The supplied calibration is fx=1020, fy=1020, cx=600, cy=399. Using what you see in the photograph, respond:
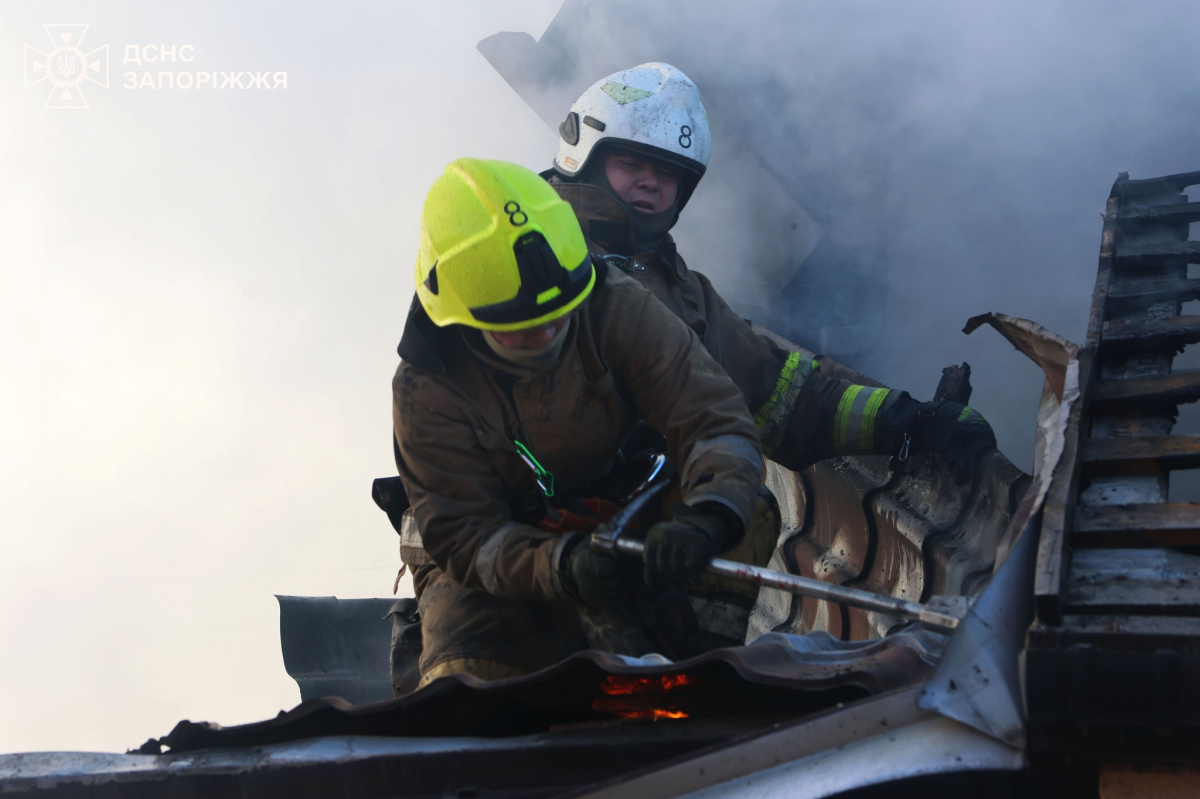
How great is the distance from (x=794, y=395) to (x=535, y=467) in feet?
3.91

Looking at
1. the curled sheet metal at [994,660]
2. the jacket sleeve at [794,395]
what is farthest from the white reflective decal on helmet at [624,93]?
the curled sheet metal at [994,660]

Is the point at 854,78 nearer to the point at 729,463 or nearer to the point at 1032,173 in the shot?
the point at 1032,173

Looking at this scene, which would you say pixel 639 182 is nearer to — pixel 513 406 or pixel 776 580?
pixel 513 406

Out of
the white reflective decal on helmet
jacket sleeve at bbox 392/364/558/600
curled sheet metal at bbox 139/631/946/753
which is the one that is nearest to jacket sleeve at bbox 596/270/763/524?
jacket sleeve at bbox 392/364/558/600

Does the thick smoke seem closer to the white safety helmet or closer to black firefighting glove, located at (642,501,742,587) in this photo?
the white safety helmet

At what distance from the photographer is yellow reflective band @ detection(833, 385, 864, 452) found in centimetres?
338

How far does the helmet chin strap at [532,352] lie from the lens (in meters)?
2.50

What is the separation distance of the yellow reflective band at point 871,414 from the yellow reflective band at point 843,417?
0.05 meters

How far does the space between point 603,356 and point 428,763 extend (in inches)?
47.5

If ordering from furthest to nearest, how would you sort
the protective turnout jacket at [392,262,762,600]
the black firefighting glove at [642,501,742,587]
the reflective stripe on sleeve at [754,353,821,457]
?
the reflective stripe on sleeve at [754,353,821,457] < the protective turnout jacket at [392,262,762,600] < the black firefighting glove at [642,501,742,587]

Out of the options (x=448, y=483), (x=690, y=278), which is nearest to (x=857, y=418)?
(x=690, y=278)

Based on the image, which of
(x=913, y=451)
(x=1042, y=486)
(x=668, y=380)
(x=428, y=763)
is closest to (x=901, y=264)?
(x=913, y=451)

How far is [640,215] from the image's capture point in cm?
376

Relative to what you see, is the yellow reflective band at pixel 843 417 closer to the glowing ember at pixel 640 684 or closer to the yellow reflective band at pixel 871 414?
the yellow reflective band at pixel 871 414
